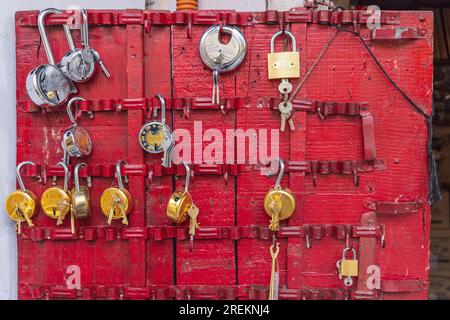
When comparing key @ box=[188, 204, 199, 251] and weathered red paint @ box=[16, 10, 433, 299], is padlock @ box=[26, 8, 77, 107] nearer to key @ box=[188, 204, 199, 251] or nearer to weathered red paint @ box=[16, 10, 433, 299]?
weathered red paint @ box=[16, 10, 433, 299]

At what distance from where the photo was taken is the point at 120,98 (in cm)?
173

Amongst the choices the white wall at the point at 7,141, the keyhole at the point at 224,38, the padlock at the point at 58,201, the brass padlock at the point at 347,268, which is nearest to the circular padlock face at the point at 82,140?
the padlock at the point at 58,201

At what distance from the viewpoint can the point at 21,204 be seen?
171 centimetres

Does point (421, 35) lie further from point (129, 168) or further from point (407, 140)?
point (129, 168)

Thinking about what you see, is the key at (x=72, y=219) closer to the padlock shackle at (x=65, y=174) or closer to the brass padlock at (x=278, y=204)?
the padlock shackle at (x=65, y=174)

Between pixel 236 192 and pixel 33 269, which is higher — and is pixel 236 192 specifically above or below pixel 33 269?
above

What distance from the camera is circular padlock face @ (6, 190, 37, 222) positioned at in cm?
171

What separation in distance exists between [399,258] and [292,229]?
0.49m

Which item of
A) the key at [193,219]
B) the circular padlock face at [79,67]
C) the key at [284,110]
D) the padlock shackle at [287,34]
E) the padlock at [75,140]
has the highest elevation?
the padlock shackle at [287,34]

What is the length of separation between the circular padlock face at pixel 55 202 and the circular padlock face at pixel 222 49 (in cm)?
81

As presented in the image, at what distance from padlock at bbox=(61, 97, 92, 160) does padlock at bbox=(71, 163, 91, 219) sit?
0.20 ft

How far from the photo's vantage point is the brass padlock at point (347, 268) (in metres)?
1.72

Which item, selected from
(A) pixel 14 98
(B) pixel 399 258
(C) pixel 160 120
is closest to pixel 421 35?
(B) pixel 399 258

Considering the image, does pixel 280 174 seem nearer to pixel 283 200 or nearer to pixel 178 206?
pixel 283 200
